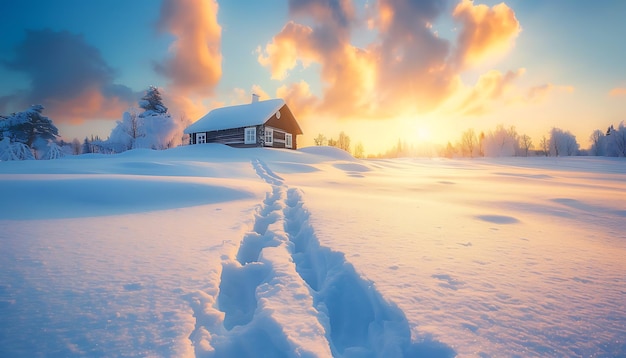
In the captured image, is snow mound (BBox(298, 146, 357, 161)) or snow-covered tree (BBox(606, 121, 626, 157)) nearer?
snow mound (BBox(298, 146, 357, 161))

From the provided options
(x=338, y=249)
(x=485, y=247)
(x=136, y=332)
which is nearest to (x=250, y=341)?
(x=136, y=332)

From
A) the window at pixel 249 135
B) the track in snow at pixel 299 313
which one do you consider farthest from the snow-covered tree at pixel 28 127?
the track in snow at pixel 299 313

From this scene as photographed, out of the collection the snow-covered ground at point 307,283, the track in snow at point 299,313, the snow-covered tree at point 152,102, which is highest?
the snow-covered tree at point 152,102

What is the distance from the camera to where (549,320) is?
1683 mm

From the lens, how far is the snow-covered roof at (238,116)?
2223cm

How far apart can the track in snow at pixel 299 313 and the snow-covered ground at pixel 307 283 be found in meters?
0.01

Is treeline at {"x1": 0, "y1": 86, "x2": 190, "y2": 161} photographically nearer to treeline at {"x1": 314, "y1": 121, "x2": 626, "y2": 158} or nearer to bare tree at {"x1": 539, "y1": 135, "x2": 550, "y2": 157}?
treeline at {"x1": 314, "y1": 121, "x2": 626, "y2": 158}

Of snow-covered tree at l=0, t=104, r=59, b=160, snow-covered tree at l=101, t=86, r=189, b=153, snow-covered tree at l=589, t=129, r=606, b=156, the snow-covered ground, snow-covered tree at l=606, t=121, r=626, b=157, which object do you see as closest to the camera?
the snow-covered ground

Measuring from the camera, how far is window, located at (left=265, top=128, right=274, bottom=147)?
73.8ft

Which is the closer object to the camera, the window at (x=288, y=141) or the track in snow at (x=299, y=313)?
the track in snow at (x=299, y=313)

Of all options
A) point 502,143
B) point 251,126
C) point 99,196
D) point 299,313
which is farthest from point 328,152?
point 502,143

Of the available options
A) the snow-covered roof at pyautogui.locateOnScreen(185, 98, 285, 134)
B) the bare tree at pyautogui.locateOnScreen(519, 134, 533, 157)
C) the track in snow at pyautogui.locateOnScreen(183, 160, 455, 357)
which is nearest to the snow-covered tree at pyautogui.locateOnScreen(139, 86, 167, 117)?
the snow-covered roof at pyautogui.locateOnScreen(185, 98, 285, 134)

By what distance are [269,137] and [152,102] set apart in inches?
A: 893

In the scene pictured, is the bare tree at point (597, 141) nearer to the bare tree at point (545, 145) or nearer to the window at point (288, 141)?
the bare tree at point (545, 145)
